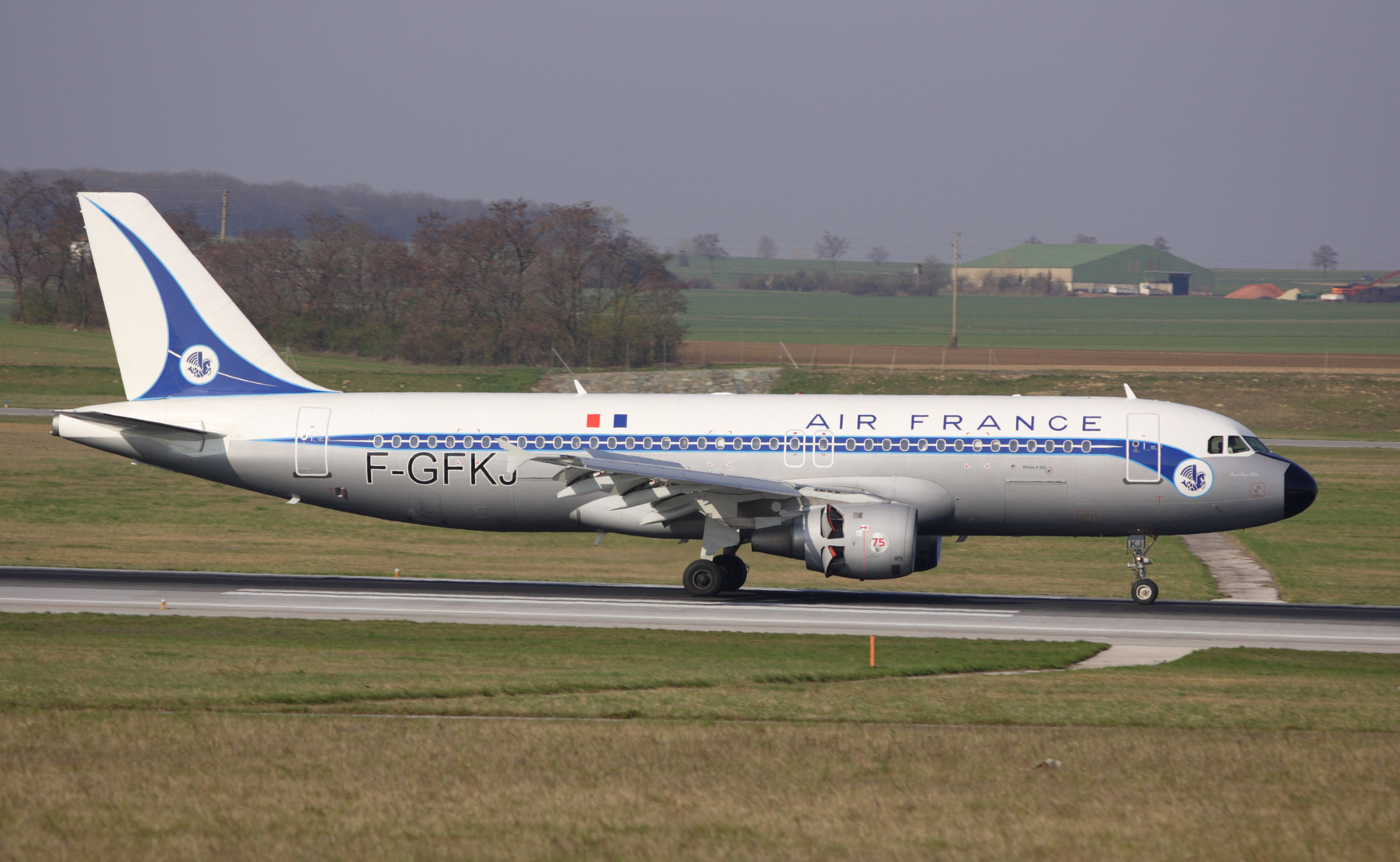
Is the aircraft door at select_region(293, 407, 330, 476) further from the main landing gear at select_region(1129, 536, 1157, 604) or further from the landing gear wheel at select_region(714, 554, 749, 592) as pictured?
the main landing gear at select_region(1129, 536, 1157, 604)

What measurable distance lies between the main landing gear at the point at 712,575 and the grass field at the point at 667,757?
7.66m

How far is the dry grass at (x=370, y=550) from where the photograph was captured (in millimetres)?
32969

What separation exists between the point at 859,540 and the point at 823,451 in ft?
9.64

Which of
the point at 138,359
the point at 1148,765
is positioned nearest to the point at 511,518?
the point at 138,359

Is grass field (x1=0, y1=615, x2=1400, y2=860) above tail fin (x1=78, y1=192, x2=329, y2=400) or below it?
below

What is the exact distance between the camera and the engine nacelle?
26734mm

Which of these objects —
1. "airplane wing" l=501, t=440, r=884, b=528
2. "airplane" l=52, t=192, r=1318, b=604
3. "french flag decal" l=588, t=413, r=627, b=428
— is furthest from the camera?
"french flag decal" l=588, t=413, r=627, b=428

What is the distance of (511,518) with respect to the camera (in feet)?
99.2

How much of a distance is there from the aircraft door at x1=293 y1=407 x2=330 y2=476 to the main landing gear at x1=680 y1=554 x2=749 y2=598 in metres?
8.66

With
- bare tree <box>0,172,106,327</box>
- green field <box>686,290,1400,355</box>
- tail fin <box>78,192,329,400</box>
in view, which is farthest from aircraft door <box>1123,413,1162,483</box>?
green field <box>686,290,1400,355</box>

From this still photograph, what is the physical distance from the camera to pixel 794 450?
2919cm

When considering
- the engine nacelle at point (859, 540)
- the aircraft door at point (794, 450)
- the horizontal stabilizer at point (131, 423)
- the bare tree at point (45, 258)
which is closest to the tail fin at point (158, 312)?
the horizontal stabilizer at point (131, 423)

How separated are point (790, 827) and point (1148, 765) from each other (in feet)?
15.1

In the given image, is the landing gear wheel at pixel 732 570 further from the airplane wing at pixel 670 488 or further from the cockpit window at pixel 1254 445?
the cockpit window at pixel 1254 445
